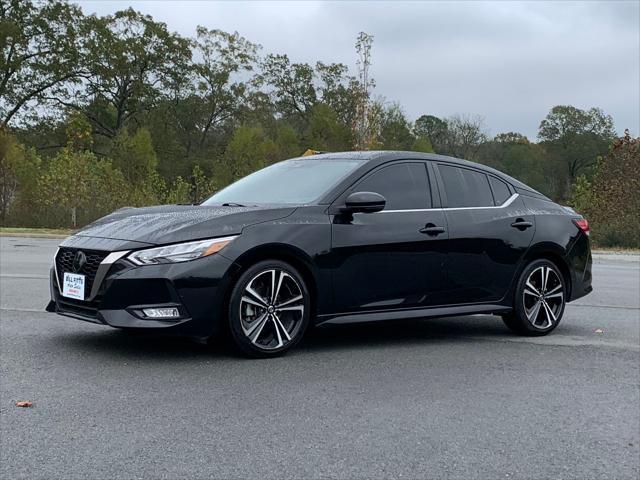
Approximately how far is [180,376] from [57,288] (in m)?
1.38

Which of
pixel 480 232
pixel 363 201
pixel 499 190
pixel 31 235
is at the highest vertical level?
pixel 499 190

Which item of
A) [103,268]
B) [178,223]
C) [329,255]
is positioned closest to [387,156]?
[329,255]

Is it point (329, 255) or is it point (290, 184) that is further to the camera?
point (290, 184)

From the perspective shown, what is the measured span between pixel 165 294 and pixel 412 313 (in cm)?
216

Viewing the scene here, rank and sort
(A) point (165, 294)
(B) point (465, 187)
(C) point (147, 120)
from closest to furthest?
1. (A) point (165, 294)
2. (B) point (465, 187)
3. (C) point (147, 120)

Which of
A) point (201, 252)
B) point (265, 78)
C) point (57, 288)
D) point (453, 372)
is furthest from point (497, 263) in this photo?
point (265, 78)

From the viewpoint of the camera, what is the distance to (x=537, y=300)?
24.4ft

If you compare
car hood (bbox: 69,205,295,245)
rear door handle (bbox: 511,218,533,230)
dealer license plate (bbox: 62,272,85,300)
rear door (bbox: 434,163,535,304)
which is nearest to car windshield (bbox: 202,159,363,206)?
car hood (bbox: 69,205,295,245)

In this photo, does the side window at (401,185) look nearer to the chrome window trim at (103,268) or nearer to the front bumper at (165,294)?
the front bumper at (165,294)

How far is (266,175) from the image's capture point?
23.6 ft

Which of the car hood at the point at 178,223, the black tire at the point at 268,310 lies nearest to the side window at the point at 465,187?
the car hood at the point at 178,223

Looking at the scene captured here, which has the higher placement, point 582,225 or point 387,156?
point 387,156

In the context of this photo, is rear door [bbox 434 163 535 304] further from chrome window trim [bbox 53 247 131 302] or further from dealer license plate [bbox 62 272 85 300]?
dealer license plate [bbox 62 272 85 300]

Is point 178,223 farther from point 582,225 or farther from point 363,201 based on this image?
point 582,225
